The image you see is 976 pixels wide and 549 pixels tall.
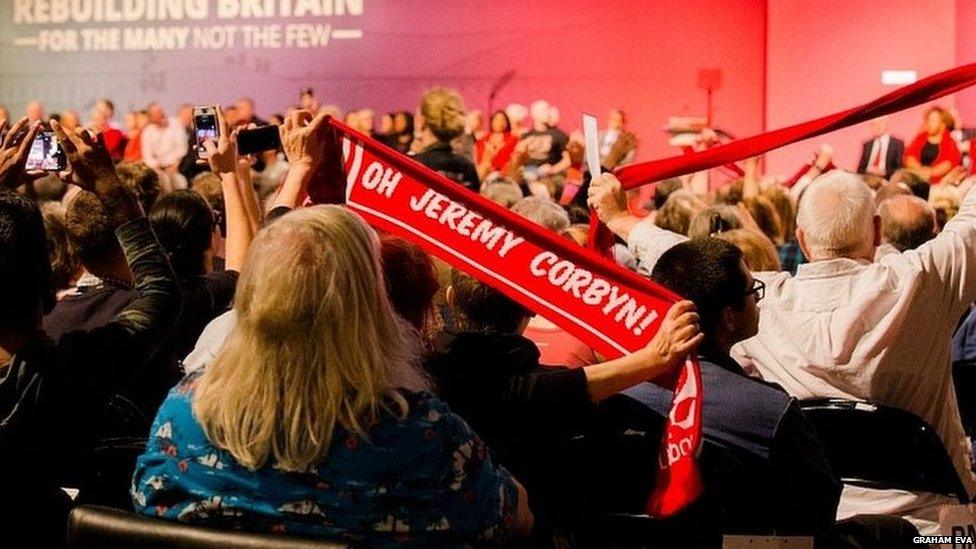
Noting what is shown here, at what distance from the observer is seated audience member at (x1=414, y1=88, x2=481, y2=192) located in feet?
24.5

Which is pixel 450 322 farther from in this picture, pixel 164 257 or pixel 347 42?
pixel 347 42

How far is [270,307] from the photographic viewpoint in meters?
2.45

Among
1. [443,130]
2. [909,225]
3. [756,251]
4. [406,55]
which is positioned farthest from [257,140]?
[406,55]

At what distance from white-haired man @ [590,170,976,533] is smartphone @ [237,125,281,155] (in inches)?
32.9

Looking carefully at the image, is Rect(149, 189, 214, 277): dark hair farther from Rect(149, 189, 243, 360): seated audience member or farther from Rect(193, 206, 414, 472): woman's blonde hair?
Rect(193, 206, 414, 472): woman's blonde hair

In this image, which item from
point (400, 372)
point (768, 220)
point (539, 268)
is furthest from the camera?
point (768, 220)

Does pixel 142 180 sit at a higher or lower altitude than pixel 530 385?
higher

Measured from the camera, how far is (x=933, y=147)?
14414 mm

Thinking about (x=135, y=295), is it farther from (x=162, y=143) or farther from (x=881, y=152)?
(x=162, y=143)

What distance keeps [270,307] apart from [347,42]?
16259mm

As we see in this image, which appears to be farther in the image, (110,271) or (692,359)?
(110,271)

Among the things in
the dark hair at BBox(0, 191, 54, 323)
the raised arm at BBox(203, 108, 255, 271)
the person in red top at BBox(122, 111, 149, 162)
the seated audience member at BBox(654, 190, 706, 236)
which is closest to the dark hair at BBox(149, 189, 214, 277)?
the raised arm at BBox(203, 108, 255, 271)

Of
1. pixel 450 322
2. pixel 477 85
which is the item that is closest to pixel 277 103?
pixel 477 85

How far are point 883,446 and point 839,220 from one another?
72cm
